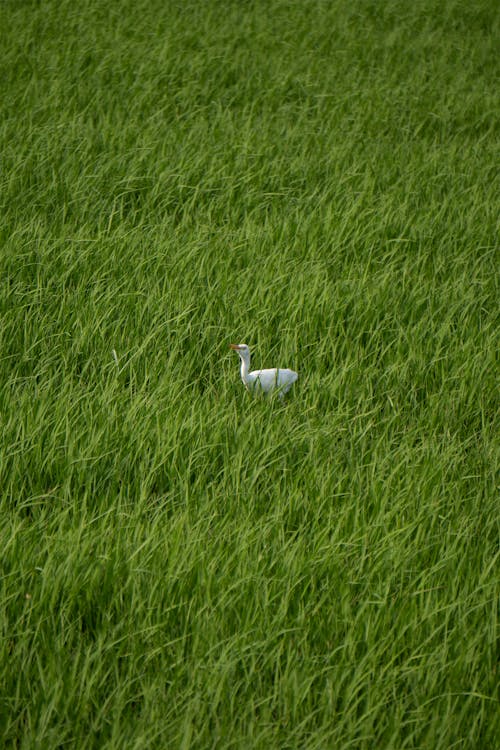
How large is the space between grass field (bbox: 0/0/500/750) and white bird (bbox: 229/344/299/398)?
92 mm

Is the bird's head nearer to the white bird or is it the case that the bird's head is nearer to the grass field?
the white bird

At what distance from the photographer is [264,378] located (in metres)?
3.70

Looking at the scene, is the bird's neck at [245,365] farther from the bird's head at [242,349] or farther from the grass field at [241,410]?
the grass field at [241,410]

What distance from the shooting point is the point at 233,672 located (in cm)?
247

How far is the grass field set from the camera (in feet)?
8.18

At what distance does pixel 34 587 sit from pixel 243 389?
4.90ft

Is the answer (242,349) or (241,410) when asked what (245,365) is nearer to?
(242,349)

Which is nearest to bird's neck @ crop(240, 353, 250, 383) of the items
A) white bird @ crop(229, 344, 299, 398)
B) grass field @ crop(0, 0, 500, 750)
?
white bird @ crop(229, 344, 299, 398)

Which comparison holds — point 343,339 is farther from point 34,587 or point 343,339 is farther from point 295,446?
point 34,587

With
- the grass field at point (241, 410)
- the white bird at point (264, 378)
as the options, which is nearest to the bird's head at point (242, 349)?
the white bird at point (264, 378)

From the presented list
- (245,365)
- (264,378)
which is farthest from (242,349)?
(264,378)

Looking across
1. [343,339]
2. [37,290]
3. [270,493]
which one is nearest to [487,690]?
[270,493]

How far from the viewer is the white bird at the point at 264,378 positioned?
3.70 m

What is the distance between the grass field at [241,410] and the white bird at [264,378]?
0.30ft
